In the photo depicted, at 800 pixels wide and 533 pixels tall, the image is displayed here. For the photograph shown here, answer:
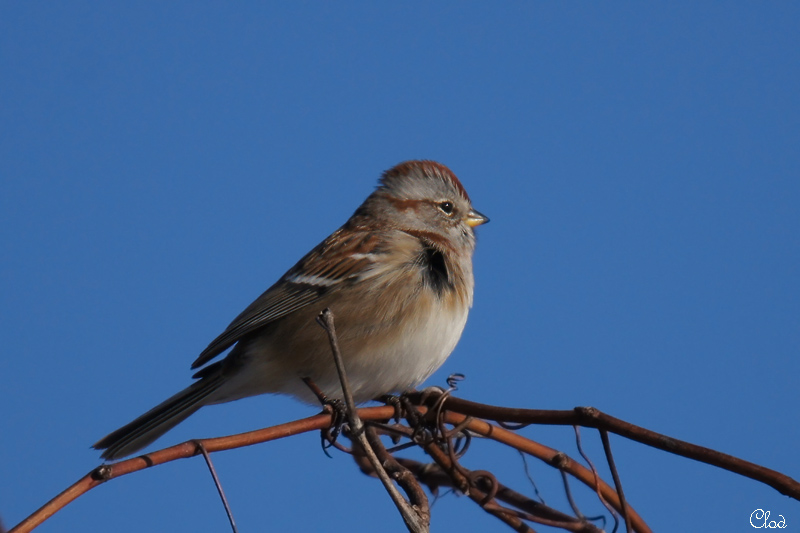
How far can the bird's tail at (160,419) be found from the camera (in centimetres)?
360

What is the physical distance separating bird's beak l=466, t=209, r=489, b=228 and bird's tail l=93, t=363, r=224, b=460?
1.85 metres

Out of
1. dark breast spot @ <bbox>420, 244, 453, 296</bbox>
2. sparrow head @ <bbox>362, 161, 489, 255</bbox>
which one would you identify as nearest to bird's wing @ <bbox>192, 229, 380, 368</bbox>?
dark breast spot @ <bbox>420, 244, 453, 296</bbox>

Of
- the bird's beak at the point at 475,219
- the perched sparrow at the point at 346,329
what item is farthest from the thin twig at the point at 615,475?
the bird's beak at the point at 475,219

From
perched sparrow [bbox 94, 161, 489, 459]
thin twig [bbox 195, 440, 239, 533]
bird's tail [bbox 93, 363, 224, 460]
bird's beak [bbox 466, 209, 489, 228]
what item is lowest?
thin twig [bbox 195, 440, 239, 533]

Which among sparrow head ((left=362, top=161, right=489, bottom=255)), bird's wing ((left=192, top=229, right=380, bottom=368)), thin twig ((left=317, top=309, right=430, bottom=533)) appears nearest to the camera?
thin twig ((left=317, top=309, right=430, bottom=533))

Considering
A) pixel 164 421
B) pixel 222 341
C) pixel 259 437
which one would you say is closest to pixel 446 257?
pixel 222 341

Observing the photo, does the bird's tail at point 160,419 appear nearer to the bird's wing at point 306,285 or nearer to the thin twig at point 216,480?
the bird's wing at point 306,285

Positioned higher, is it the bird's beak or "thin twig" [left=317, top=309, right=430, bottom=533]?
the bird's beak

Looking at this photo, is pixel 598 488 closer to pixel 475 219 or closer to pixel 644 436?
pixel 644 436

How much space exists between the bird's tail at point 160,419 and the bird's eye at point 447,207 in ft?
5.79

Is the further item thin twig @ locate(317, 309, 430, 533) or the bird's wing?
the bird's wing

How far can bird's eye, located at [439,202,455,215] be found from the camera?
5.27 m

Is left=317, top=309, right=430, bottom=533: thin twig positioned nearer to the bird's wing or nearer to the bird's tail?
the bird's tail

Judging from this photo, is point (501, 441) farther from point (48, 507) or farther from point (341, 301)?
point (341, 301)
